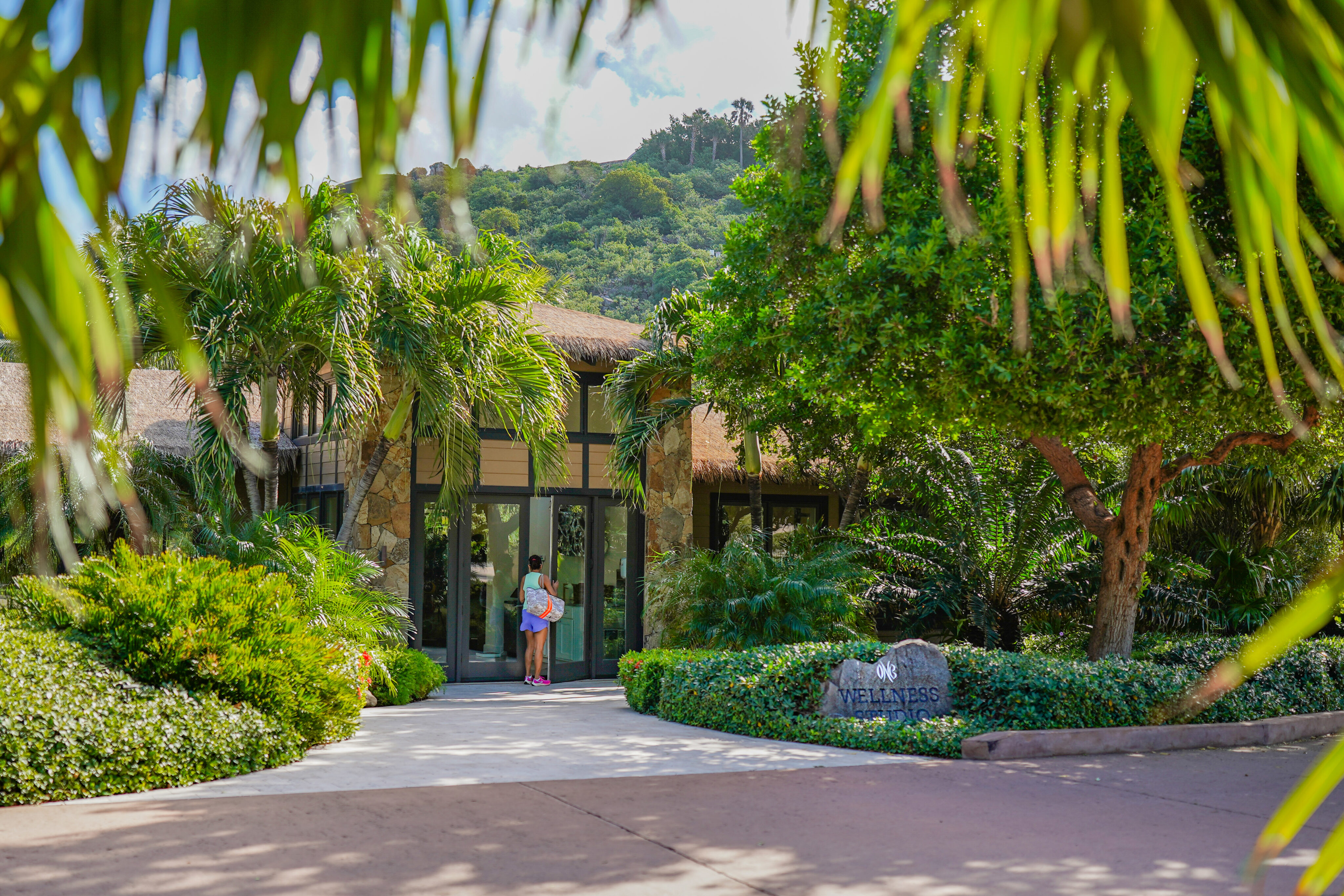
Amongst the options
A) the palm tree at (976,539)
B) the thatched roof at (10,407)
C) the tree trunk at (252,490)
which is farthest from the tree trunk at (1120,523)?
the thatched roof at (10,407)

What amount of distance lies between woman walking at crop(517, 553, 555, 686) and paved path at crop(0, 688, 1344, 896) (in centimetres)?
627

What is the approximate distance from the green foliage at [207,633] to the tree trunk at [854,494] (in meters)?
8.76

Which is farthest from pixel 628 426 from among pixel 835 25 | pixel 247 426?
pixel 835 25

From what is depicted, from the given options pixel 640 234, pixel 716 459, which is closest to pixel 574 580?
pixel 716 459

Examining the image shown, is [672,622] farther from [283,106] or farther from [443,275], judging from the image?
[283,106]

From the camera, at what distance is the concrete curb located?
8.69 meters

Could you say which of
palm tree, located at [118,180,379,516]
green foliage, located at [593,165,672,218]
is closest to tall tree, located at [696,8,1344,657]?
palm tree, located at [118,180,379,516]

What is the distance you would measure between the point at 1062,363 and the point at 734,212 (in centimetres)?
2694

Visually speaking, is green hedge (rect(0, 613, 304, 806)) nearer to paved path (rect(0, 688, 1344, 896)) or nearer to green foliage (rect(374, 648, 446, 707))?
paved path (rect(0, 688, 1344, 896))

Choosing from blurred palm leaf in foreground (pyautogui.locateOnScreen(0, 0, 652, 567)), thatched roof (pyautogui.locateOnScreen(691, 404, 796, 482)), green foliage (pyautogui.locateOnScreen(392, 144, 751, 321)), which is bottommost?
blurred palm leaf in foreground (pyautogui.locateOnScreen(0, 0, 652, 567))

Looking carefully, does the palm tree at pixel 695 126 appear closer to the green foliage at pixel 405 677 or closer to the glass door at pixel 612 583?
the glass door at pixel 612 583

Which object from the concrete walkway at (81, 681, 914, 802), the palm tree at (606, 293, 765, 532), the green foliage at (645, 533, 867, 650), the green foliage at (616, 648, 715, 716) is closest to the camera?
the concrete walkway at (81, 681, 914, 802)

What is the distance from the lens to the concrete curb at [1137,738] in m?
8.69

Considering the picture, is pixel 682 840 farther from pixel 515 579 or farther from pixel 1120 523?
pixel 515 579
